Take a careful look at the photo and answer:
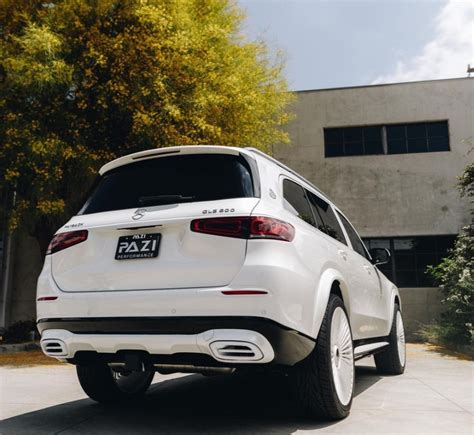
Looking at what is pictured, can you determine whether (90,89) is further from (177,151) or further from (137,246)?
(137,246)

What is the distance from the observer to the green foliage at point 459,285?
10.8 metres

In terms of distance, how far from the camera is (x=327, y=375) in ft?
10.5

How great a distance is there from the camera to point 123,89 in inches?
388

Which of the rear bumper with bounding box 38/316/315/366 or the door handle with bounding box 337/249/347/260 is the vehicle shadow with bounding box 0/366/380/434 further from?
the door handle with bounding box 337/249/347/260

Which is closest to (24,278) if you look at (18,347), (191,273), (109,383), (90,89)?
(18,347)

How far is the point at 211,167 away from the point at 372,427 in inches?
82.5

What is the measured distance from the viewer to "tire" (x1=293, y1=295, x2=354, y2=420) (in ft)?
10.5

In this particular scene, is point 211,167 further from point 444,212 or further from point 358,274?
point 444,212

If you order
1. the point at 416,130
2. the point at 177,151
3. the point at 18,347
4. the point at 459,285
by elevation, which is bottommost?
the point at 18,347

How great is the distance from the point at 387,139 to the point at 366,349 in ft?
38.9

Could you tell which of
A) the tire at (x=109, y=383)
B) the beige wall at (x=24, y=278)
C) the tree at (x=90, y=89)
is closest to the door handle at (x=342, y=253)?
the tire at (x=109, y=383)

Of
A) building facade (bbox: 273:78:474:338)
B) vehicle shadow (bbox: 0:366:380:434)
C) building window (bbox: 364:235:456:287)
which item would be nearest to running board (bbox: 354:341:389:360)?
vehicle shadow (bbox: 0:366:380:434)

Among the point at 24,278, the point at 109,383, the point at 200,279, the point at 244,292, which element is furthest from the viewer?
the point at 24,278

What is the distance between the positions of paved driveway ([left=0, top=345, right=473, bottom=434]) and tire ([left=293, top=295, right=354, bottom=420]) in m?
0.13
